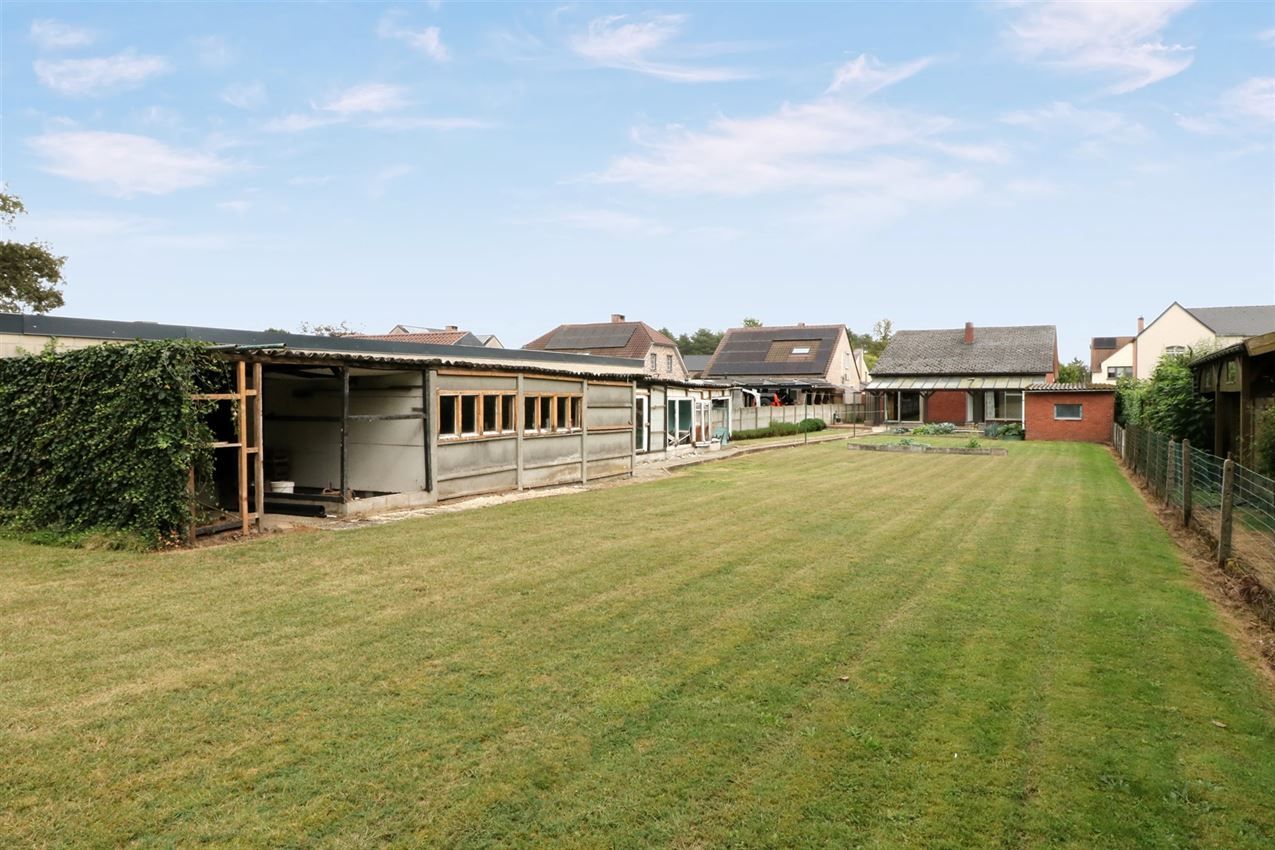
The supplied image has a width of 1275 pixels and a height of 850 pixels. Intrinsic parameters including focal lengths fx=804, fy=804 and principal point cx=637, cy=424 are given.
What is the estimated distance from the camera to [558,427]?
1830 cm

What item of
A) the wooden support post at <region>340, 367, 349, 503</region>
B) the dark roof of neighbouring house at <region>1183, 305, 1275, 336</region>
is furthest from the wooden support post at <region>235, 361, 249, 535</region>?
the dark roof of neighbouring house at <region>1183, 305, 1275, 336</region>

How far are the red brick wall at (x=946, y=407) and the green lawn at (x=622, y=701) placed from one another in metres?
41.5

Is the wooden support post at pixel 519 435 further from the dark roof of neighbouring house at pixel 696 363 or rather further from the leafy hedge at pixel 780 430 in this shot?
the dark roof of neighbouring house at pixel 696 363

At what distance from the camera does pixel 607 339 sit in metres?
55.2

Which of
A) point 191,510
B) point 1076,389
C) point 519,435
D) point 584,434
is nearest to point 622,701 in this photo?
point 191,510

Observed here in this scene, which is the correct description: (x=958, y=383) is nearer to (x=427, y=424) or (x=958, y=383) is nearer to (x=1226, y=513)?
(x=427, y=424)

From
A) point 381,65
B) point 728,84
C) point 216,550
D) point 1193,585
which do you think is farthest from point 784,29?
point 216,550

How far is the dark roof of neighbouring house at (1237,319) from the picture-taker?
5625 centimetres

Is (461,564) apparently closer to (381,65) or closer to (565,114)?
(381,65)

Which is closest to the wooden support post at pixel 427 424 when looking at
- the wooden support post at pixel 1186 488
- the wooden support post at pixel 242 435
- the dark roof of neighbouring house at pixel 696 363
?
the wooden support post at pixel 242 435

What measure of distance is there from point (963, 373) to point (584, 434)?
37.8 meters

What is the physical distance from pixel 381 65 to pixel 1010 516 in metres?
15.8

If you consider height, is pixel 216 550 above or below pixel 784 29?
below

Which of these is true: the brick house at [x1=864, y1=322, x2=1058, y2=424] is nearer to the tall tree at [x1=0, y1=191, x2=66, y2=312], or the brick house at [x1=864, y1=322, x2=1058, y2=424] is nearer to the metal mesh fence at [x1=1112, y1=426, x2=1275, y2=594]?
the metal mesh fence at [x1=1112, y1=426, x2=1275, y2=594]
